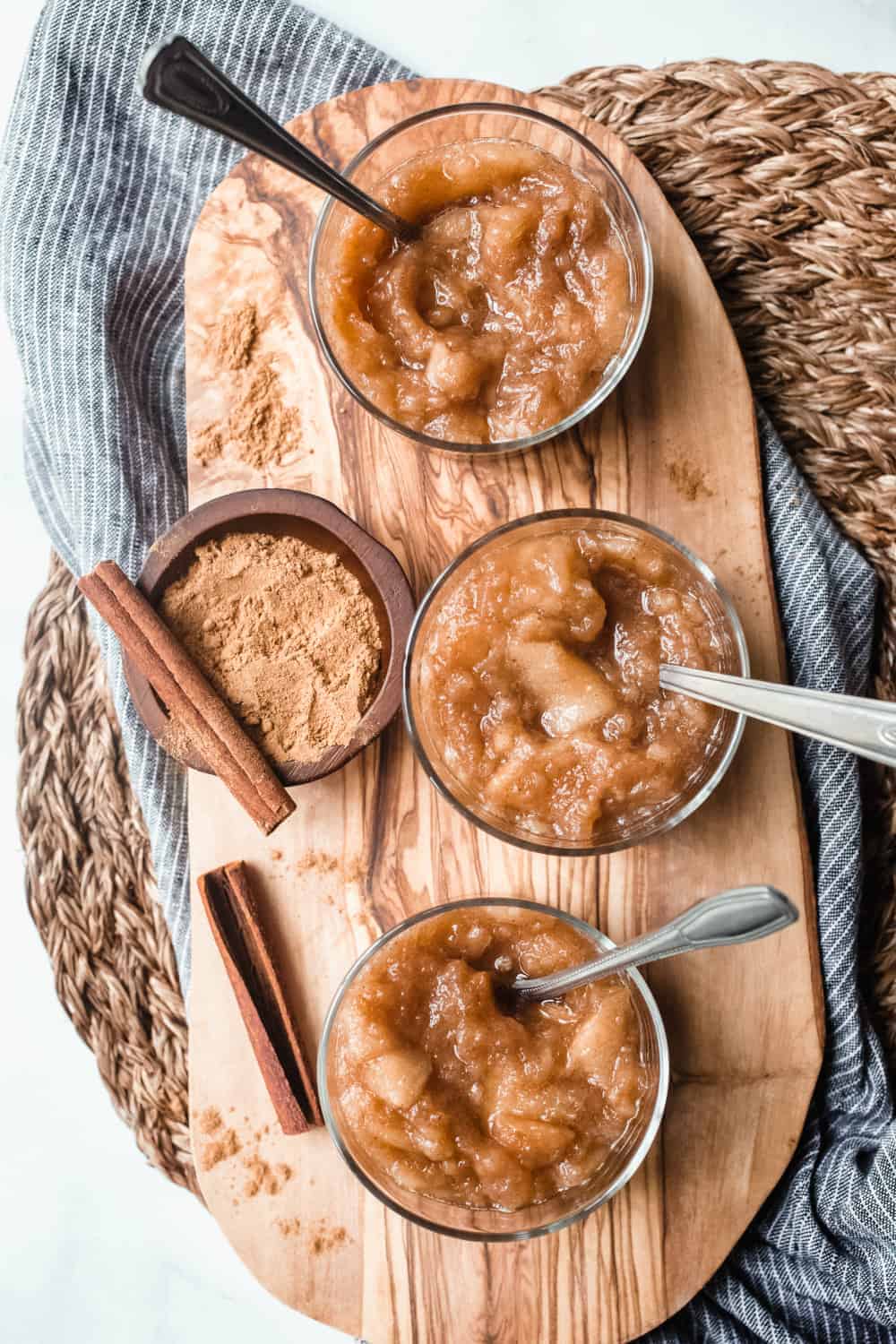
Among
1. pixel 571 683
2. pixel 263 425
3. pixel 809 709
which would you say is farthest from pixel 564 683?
pixel 263 425

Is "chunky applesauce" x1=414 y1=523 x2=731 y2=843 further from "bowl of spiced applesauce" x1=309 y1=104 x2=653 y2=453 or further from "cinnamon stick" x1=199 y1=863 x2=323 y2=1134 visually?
"cinnamon stick" x1=199 y1=863 x2=323 y2=1134

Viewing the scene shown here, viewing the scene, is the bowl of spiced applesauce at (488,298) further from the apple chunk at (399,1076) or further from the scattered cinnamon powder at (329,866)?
the apple chunk at (399,1076)

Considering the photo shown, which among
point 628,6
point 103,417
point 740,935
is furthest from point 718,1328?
point 628,6

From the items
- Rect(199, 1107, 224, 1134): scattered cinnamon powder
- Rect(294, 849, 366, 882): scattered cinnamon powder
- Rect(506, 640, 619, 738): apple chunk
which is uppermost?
Rect(506, 640, 619, 738): apple chunk

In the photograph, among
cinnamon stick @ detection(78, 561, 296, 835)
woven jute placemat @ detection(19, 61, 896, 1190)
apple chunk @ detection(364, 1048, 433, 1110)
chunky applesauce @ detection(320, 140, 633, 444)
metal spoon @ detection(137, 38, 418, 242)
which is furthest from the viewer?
woven jute placemat @ detection(19, 61, 896, 1190)

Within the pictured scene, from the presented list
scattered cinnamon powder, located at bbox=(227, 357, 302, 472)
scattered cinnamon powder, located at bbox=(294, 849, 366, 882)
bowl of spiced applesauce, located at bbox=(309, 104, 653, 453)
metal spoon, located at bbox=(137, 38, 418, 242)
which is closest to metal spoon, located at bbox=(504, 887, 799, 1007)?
scattered cinnamon powder, located at bbox=(294, 849, 366, 882)

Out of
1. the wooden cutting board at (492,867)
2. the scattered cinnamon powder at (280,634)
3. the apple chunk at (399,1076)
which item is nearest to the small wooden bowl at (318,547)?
the scattered cinnamon powder at (280,634)
